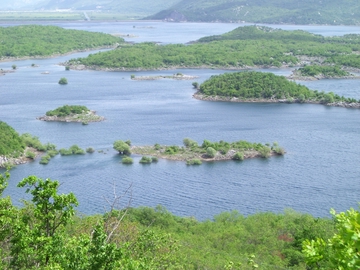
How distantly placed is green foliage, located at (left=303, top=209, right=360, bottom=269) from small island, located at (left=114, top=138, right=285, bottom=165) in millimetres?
23934

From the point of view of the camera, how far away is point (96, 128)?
117 feet

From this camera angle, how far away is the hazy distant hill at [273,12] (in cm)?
12212

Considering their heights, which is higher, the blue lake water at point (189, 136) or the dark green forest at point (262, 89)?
the dark green forest at point (262, 89)

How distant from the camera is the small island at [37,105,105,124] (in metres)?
37.3

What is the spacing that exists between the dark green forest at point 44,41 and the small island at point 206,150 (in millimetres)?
45729

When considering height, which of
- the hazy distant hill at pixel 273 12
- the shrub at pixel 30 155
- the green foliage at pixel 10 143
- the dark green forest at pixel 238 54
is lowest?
the shrub at pixel 30 155

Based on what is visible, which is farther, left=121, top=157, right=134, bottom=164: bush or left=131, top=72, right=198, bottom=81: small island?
Result: left=131, top=72, right=198, bottom=81: small island

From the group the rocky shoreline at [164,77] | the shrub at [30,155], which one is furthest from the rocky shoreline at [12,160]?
the rocky shoreline at [164,77]

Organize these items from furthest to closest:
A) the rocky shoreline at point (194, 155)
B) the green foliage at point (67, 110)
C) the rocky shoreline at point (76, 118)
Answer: the green foliage at point (67, 110) → the rocky shoreline at point (76, 118) → the rocky shoreline at point (194, 155)

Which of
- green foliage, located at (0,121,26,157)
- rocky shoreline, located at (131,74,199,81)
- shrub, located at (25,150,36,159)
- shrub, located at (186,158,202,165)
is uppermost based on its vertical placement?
green foliage, located at (0,121,26,157)

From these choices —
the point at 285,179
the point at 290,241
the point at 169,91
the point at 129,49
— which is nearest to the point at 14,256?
the point at 290,241

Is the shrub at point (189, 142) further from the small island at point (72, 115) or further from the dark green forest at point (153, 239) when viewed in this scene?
the dark green forest at point (153, 239)

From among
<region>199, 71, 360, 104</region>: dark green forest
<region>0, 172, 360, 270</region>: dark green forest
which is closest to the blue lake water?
<region>199, 71, 360, 104</region>: dark green forest

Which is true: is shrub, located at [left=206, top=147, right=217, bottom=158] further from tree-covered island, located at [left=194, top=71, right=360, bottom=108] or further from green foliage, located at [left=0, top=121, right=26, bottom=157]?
tree-covered island, located at [left=194, top=71, right=360, bottom=108]
